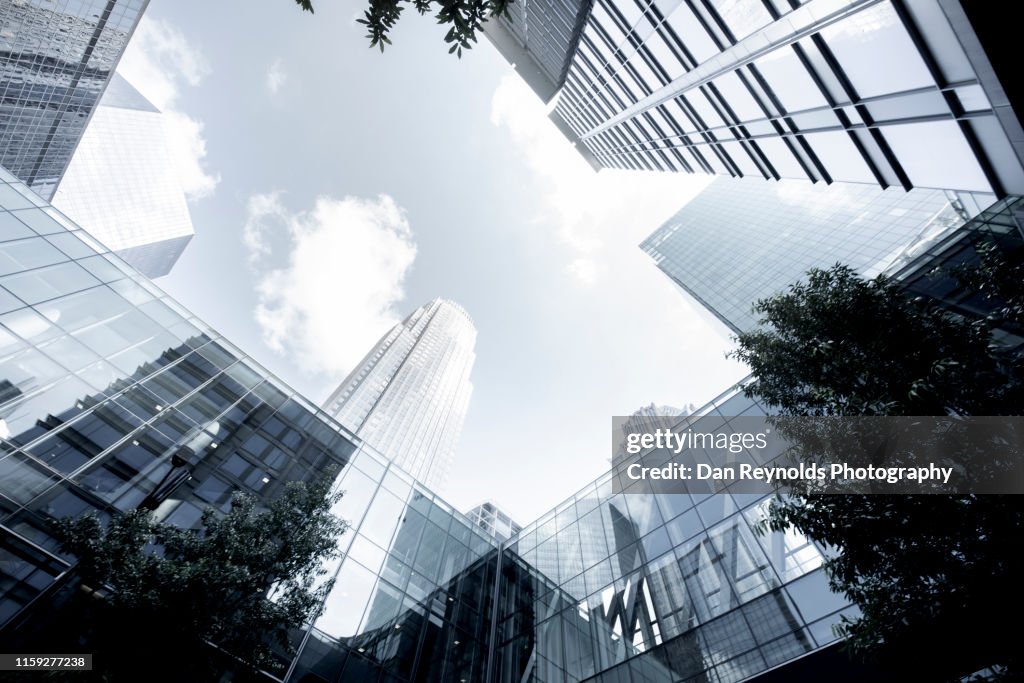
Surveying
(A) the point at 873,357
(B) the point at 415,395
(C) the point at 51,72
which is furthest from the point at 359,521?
(B) the point at 415,395

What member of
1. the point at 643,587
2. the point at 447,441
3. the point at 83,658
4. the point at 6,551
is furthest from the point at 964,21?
the point at 447,441

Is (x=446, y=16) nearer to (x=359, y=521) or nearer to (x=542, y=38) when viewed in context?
(x=359, y=521)

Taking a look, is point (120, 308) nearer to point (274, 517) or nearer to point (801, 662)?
point (274, 517)

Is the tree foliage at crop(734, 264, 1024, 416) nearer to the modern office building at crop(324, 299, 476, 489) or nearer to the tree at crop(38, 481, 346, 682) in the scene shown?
the tree at crop(38, 481, 346, 682)

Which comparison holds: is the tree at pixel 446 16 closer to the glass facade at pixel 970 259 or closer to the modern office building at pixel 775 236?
the glass facade at pixel 970 259

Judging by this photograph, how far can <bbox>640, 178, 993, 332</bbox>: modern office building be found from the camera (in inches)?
1678

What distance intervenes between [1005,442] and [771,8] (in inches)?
468

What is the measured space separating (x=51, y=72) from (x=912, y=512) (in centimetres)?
12726

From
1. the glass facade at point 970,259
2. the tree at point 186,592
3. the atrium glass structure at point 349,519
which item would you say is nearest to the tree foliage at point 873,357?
the glass facade at point 970,259

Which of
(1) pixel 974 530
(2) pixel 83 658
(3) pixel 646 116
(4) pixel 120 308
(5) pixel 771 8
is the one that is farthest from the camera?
(3) pixel 646 116

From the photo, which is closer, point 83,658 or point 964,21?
point 964,21

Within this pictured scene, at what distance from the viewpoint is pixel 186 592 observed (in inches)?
371

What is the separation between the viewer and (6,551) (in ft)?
35.0

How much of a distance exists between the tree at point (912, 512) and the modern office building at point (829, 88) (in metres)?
3.45
